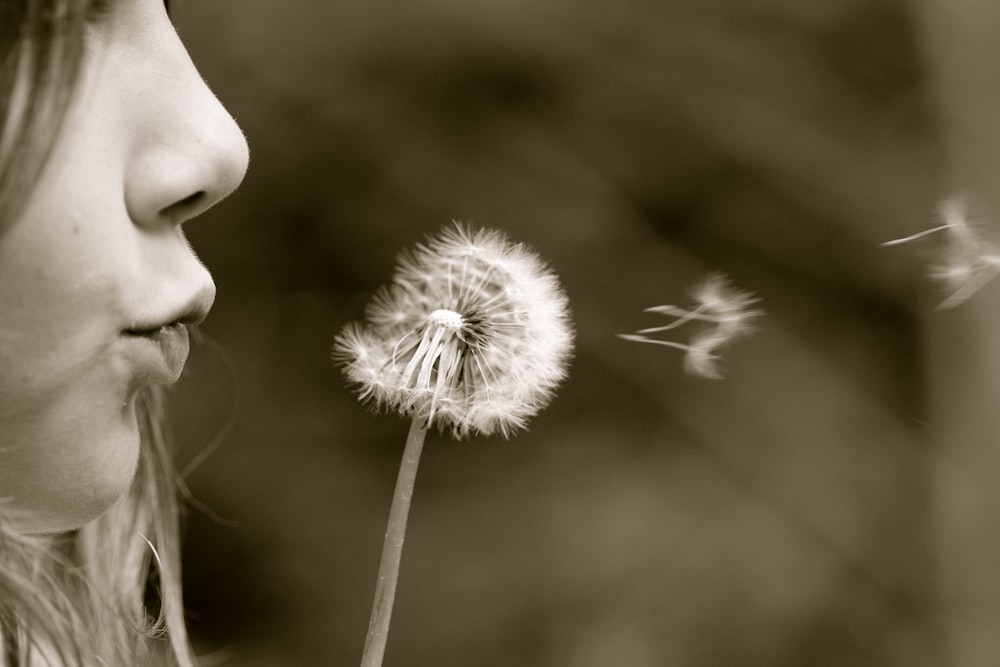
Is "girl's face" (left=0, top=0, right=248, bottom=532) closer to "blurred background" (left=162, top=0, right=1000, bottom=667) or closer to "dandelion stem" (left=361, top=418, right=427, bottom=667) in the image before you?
"dandelion stem" (left=361, top=418, right=427, bottom=667)

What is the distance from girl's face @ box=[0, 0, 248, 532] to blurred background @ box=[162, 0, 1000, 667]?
26.3 inches

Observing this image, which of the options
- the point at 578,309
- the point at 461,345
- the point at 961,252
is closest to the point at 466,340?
the point at 461,345

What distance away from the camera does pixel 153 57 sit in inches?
18.7

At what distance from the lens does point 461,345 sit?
0.53 metres

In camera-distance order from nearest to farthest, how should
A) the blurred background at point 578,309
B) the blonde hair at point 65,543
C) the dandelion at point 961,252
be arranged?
the blonde hair at point 65,543, the dandelion at point 961,252, the blurred background at point 578,309

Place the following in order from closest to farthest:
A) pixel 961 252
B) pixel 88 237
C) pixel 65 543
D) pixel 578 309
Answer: pixel 88 237 < pixel 961 252 < pixel 65 543 < pixel 578 309

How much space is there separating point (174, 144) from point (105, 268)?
0.19 feet

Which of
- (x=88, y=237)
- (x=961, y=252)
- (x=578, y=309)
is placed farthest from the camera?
(x=578, y=309)

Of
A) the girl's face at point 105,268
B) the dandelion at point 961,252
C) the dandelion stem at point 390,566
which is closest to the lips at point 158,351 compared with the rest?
the girl's face at point 105,268

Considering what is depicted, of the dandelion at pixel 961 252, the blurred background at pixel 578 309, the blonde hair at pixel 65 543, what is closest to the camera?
the blonde hair at pixel 65 543

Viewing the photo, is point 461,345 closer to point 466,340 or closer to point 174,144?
point 466,340

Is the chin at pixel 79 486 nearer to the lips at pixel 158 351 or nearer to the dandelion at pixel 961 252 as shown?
the lips at pixel 158 351

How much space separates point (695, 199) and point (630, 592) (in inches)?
14.7

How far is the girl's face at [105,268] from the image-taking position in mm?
433
